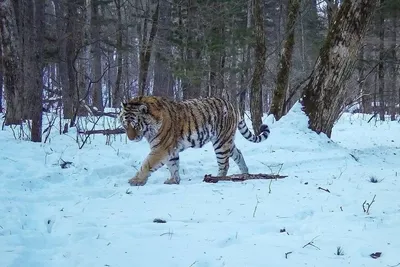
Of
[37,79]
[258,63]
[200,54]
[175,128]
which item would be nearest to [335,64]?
[258,63]

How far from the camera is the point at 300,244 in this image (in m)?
3.39

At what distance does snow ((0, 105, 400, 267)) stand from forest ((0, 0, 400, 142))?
1.82 meters

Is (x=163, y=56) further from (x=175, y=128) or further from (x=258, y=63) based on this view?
(x=175, y=128)

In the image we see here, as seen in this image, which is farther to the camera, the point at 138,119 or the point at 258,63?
the point at 258,63

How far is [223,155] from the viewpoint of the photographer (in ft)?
21.8

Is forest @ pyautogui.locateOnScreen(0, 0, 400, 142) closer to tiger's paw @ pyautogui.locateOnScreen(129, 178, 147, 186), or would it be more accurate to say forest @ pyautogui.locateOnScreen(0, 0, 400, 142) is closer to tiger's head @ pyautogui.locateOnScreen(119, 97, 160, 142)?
tiger's head @ pyautogui.locateOnScreen(119, 97, 160, 142)

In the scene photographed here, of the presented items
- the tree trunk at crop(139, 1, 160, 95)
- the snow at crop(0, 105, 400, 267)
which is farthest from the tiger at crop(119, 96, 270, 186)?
the tree trunk at crop(139, 1, 160, 95)

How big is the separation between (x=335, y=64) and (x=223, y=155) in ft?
10.9

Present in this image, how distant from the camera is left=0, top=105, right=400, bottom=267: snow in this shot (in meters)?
3.17

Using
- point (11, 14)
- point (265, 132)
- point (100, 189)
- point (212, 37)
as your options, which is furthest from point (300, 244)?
point (212, 37)

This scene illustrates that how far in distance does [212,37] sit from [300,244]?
572 inches

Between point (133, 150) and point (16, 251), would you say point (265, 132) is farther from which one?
point (16, 251)

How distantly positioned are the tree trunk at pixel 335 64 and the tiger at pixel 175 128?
2084 mm

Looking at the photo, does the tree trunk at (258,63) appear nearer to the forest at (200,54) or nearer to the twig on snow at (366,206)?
Result: the forest at (200,54)
